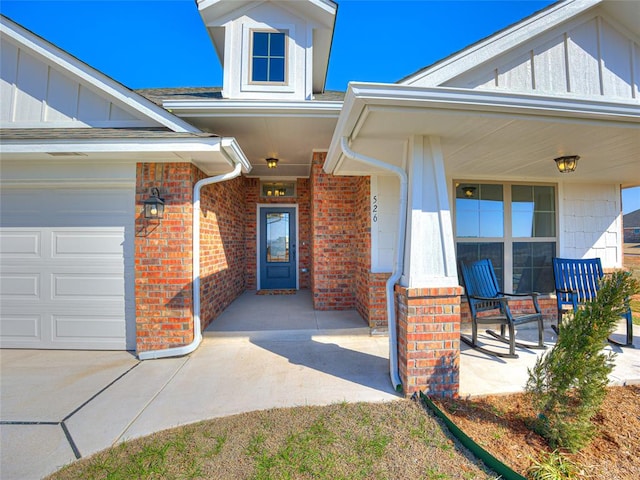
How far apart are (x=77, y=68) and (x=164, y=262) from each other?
2.75 meters

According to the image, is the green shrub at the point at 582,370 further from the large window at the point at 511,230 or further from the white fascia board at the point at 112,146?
the white fascia board at the point at 112,146

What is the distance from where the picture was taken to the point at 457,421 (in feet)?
7.32

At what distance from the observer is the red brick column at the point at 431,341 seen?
2.48 m

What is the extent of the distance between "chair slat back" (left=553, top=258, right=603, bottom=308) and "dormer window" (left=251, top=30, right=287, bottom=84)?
5220 millimetres

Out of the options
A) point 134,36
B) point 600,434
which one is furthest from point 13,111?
point 600,434

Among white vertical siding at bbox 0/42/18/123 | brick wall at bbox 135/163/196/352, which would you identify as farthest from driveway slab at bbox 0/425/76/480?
white vertical siding at bbox 0/42/18/123

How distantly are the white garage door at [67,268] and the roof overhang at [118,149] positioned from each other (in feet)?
1.49

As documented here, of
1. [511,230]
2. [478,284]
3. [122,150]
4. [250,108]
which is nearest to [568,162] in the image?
[511,230]

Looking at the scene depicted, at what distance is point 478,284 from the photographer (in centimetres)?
372

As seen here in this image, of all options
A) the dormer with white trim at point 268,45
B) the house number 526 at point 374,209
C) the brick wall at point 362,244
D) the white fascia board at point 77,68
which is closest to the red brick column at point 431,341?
the brick wall at point 362,244

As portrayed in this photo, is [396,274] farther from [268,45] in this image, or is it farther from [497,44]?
[268,45]

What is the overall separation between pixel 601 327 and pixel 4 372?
5.60m

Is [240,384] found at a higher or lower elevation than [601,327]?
lower

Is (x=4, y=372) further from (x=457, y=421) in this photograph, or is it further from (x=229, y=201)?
(x=457, y=421)
